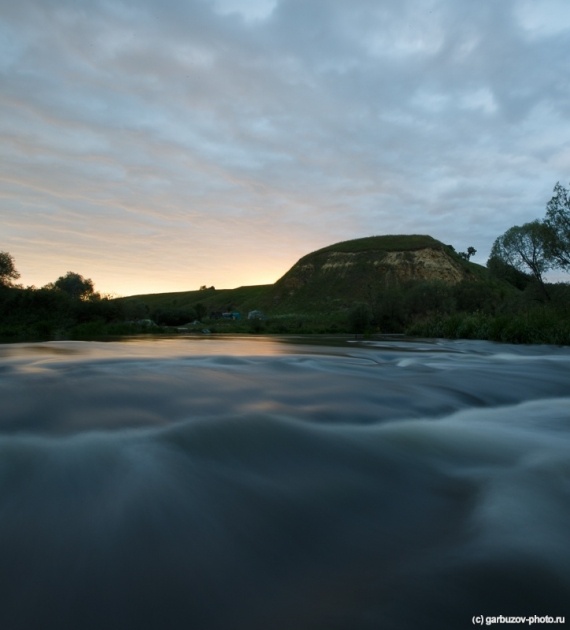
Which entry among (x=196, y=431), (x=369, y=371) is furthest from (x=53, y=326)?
(x=196, y=431)

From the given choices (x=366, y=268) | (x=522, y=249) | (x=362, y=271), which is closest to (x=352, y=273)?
(x=362, y=271)

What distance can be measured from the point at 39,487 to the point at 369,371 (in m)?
6.46

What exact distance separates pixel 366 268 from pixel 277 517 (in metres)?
74.2

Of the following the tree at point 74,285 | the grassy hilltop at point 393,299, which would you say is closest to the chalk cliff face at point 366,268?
the grassy hilltop at point 393,299

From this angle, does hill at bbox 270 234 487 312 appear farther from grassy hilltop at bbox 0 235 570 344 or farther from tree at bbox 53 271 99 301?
tree at bbox 53 271 99 301

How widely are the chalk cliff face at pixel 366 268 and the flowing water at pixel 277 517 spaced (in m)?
63.4

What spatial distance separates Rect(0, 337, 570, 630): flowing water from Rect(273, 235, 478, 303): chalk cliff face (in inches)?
2495

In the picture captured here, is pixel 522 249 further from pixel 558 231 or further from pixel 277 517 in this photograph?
pixel 277 517

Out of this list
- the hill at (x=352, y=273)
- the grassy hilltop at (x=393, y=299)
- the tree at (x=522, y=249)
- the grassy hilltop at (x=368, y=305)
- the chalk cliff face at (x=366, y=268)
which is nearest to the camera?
the grassy hilltop at (x=393, y=299)

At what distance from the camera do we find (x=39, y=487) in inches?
104

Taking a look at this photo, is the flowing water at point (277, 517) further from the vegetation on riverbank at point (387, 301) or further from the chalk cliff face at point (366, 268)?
the chalk cliff face at point (366, 268)

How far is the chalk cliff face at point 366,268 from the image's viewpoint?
70312 millimetres

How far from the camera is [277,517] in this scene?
236 cm

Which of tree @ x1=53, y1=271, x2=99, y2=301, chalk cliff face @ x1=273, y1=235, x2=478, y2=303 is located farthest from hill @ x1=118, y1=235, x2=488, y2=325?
tree @ x1=53, y1=271, x2=99, y2=301
